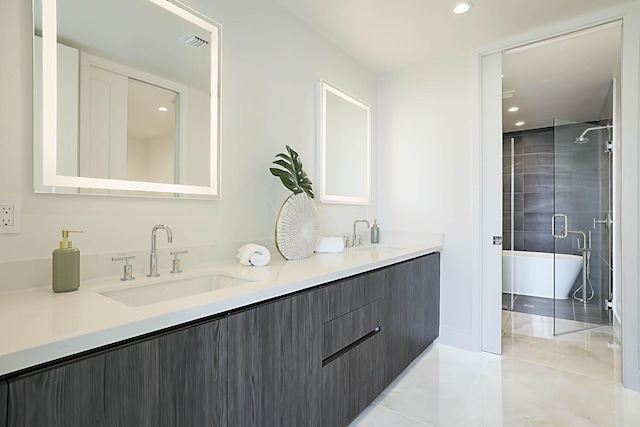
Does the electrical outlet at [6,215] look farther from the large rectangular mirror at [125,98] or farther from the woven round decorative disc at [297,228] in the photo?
the woven round decorative disc at [297,228]

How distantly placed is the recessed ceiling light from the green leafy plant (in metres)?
1.44

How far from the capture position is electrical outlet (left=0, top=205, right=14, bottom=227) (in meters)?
1.10

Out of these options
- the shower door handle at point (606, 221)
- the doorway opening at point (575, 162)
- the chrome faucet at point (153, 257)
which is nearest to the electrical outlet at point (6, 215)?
the chrome faucet at point (153, 257)

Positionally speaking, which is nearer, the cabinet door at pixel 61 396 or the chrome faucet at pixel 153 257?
the cabinet door at pixel 61 396

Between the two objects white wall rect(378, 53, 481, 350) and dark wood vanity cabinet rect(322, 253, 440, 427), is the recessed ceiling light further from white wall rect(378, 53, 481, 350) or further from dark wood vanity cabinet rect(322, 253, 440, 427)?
dark wood vanity cabinet rect(322, 253, 440, 427)

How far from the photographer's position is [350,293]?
166 cm

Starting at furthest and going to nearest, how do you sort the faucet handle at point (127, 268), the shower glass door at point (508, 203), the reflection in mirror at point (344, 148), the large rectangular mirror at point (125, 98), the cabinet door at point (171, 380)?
1. the shower glass door at point (508, 203)
2. the reflection in mirror at point (344, 148)
3. the faucet handle at point (127, 268)
4. the large rectangular mirror at point (125, 98)
5. the cabinet door at point (171, 380)

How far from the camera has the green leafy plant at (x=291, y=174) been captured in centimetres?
197

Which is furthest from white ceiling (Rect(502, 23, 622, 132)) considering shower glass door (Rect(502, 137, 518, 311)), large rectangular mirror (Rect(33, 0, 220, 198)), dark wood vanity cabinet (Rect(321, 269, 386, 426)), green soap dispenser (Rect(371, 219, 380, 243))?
large rectangular mirror (Rect(33, 0, 220, 198))

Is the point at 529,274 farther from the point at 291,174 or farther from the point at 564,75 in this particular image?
the point at 291,174

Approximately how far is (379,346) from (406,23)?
86.4 inches

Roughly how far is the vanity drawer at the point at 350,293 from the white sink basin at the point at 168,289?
37 centimetres

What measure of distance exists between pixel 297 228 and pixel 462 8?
181 centimetres

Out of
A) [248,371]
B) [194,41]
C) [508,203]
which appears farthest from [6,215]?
[508,203]
